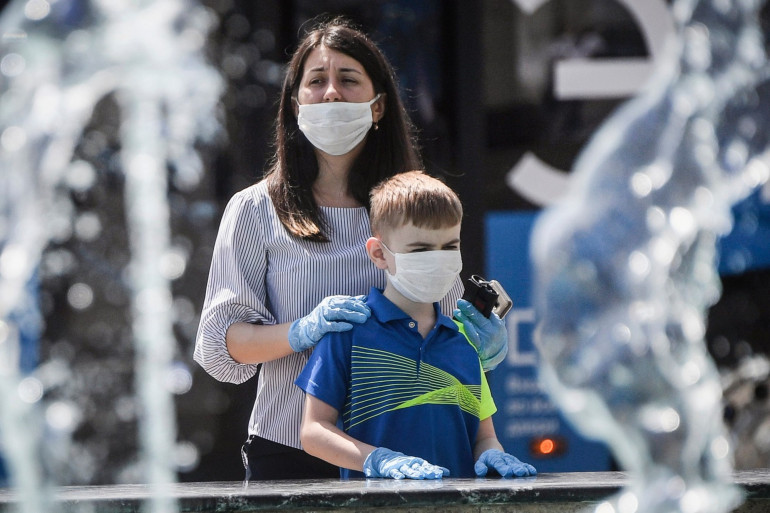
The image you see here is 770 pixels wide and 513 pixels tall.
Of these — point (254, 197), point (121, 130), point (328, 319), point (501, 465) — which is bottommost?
point (501, 465)

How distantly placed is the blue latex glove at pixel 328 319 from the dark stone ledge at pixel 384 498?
0.46 metres

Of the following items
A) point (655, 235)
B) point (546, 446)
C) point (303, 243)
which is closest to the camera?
point (303, 243)

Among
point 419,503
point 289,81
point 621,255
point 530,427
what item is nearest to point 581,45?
point 621,255

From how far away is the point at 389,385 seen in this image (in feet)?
7.47

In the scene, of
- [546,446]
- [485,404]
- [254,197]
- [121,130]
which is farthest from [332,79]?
[546,446]

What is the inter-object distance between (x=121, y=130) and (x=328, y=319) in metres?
2.75

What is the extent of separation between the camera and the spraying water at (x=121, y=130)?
4.29 metres

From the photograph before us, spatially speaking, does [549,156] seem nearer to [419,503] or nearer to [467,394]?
[467,394]

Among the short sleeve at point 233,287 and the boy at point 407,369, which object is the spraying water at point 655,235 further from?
the short sleeve at point 233,287

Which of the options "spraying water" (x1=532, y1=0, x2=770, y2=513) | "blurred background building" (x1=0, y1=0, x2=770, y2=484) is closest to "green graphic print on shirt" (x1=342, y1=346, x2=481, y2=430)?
"spraying water" (x1=532, y1=0, x2=770, y2=513)

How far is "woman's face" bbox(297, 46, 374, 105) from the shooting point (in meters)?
Result: 2.61

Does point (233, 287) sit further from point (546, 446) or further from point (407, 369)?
point (546, 446)

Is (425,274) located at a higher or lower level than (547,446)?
higher

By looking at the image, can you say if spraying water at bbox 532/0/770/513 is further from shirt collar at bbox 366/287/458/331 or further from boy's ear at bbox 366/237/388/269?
A: boy's ear at bbox 366/237/388/269
